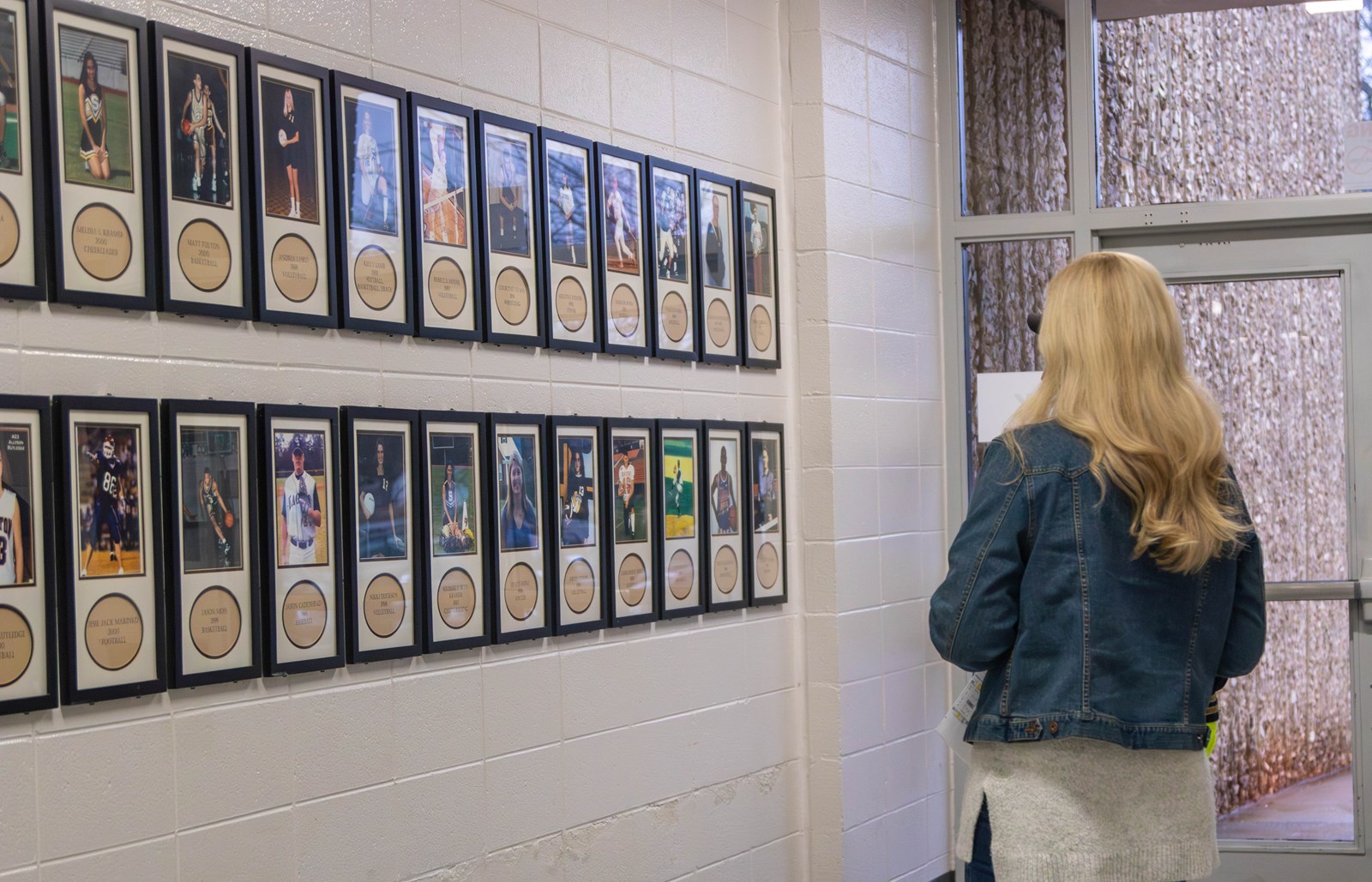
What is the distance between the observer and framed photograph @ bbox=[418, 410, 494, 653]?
8.64ft

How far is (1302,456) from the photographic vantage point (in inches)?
163

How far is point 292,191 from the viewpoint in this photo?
2.38 meters

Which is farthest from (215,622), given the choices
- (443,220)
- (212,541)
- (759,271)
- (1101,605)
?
(759,271)

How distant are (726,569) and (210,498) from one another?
1.57m

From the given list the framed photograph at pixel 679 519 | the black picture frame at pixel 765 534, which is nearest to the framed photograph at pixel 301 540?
the framed photograph at pixel 679 519

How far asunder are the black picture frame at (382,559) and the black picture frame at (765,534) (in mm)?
1178

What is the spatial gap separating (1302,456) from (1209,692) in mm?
2346

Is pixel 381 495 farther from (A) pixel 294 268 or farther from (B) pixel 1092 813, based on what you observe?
(B) pixel 1092 813

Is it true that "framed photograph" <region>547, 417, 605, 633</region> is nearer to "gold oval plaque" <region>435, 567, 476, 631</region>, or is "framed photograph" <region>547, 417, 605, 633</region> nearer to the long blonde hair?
"gold oval plaque" <region>435, 567, 476, 631</region>

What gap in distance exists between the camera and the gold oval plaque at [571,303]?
9.78 feet

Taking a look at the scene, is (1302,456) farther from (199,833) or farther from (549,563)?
(199,833)

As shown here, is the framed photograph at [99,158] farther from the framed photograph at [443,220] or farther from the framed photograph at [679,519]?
the framed photograph at [679,519]

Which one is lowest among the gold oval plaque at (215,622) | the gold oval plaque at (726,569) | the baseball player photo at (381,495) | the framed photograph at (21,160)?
the gold oval plaque at (726,569)

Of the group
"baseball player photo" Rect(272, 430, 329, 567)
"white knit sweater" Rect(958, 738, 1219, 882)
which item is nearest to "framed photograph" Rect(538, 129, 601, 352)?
"baseball player photo" Rect(272, 430, 329, 567)
